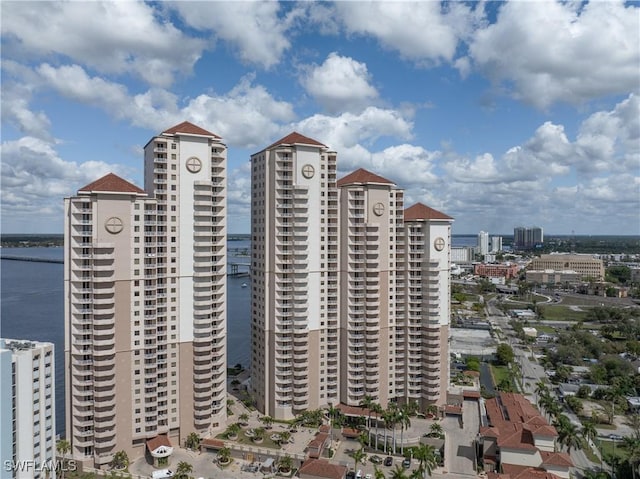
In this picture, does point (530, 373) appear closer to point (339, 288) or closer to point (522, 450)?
point (522, 450)

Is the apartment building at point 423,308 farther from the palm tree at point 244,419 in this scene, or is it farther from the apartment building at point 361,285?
the palm tree at point 244,419

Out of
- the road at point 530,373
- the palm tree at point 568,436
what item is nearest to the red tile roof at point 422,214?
the palm tree at point 568,436

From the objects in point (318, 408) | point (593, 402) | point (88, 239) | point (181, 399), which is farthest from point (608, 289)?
point (88, 239)

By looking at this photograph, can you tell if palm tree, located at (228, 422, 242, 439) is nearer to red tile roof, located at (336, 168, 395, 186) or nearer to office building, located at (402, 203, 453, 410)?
office building, located at (402, 203, 453, 410)

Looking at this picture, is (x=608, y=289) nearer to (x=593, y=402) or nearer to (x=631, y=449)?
(x=593, y=402)

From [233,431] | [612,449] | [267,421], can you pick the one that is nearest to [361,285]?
[267,421]

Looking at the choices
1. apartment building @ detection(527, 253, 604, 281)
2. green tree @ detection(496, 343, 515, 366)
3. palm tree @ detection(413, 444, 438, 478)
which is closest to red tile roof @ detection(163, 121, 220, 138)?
palm tree @ detection(413, 444, 438, 478)
